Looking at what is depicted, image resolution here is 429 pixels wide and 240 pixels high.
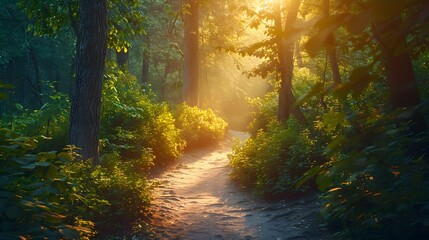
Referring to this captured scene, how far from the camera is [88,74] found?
8.43m

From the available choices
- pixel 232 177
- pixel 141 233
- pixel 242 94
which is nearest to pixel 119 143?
pixel 232 177

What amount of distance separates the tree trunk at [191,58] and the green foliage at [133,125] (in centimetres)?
609

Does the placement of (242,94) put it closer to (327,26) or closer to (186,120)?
(186,120)

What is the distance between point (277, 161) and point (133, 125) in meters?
5.73

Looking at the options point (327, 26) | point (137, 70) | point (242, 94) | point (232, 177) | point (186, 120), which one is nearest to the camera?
point (327, 26)

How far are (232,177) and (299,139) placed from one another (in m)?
2.83

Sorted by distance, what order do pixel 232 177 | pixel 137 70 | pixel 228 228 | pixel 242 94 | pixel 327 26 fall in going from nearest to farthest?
pixel 327 26 < pixel 228 228 < pixel 232 177 < pixel 242 94 < pixel 137 70

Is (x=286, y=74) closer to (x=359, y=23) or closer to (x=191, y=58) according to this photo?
(x=191, y=58)

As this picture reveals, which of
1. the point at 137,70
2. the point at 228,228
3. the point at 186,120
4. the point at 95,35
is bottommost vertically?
the point at 228,228

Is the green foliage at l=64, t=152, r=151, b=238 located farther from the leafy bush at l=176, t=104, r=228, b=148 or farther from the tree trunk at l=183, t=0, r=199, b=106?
the tree trunk at l=183, t=0, r=199, b=106

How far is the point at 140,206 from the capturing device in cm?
817

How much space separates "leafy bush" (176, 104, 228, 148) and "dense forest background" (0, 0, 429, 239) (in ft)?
0.22

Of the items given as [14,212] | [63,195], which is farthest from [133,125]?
[14,212]

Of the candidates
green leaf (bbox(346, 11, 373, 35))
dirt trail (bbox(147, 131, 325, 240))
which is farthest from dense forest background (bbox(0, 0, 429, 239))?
dirt trail (bbox(147, 131, 325, 240))
